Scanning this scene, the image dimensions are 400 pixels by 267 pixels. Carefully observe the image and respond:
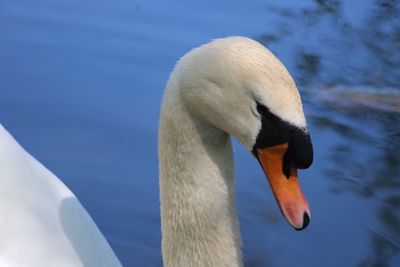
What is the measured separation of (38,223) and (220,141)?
0.57 metres

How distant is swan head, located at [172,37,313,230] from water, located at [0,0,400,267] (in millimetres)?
1182

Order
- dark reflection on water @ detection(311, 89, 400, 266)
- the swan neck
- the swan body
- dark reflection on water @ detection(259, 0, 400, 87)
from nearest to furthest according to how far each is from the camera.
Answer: the swan neck, the swan body, dark reflection on water @ detection(311, 89, 400, 266), dark reflection on water @ detection(259, 0, 400, 87)

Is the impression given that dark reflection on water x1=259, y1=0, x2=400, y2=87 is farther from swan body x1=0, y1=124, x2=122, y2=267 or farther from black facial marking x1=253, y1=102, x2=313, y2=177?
black facial marking x1=253, y1=102, x2=313, y2=177

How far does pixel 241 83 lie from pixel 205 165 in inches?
10.2

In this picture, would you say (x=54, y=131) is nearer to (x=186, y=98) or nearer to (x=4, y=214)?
(x=4, y=214)

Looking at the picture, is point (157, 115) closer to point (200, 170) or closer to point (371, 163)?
point (371, 163)

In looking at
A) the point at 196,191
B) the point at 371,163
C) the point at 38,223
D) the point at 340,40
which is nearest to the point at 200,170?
the point at 196,191

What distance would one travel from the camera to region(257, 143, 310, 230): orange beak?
1.60 metres

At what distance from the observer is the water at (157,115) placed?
2.94 meters

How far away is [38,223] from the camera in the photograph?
2.10 meters

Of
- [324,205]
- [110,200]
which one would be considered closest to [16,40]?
[110,200]

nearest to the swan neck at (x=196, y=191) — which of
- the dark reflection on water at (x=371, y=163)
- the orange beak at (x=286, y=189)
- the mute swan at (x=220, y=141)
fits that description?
the mute swan at (x=220, y=141)

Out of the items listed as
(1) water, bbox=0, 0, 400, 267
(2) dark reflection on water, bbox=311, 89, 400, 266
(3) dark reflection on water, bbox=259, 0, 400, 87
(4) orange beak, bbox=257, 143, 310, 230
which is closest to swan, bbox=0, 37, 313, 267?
(4) orange beak, bbox=257, 143, 310, 230

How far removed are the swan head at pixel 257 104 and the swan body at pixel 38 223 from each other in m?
0.59
